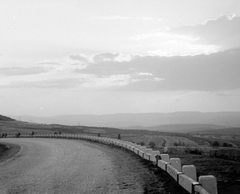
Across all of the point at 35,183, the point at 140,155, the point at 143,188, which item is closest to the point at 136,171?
the point at 143,188

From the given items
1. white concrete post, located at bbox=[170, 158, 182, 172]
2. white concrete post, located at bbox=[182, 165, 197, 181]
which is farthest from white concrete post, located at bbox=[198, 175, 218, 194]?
white concrete post, located at bbox=[170, 158, 182, 172]

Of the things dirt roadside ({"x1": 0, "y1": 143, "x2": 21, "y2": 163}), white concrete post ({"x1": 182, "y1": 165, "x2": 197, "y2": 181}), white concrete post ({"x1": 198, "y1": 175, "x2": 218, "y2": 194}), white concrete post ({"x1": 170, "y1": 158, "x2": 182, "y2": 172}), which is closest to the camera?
white concrete post ({"x1": 198, "y1": 175, "x2": 218, "y2": 194})

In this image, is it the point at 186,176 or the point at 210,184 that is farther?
the point at 186,176

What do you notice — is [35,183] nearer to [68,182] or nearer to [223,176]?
[68,182]

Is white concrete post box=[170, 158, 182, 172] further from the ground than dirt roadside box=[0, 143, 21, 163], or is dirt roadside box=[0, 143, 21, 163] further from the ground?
white concrete post box=[170, 158, 182, 172]

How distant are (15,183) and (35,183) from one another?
76cm

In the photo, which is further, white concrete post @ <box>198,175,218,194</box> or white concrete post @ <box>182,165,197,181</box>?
white concrete post @ <box>182,165,197,181</box>

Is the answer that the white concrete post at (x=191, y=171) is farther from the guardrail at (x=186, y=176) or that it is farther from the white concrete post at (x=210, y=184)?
the white concrete post at (x=210, y=184)

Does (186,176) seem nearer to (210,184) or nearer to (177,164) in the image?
(210,184)

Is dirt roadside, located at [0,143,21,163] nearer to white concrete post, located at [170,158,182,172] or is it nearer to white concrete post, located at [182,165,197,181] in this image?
white concrete post, located at [170,158,182,172]

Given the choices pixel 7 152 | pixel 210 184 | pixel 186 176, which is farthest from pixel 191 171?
pixel 7 152

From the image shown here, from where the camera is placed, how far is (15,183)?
9688 millimetres

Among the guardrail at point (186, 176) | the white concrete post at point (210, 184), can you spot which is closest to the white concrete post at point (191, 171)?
the guardrail at point (186, 176)

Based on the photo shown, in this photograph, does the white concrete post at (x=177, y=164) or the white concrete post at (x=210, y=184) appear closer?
the white concrete post at (x=210, y=184)
